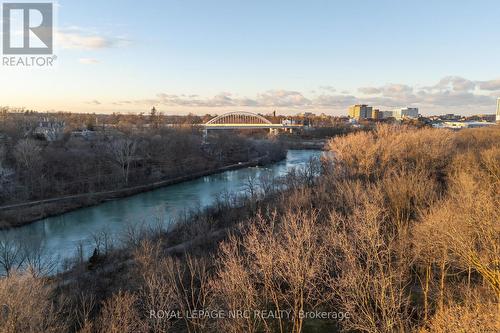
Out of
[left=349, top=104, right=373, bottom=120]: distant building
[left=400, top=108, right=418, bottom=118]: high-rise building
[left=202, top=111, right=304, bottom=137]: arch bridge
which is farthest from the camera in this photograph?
[left=400, top=108, right=418, bottom=118]: high-rise building

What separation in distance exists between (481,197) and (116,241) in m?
15.2

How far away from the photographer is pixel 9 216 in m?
22.2

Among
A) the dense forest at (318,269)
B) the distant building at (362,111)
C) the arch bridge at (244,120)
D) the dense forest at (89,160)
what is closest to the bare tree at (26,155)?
the dense forest at (89,160)

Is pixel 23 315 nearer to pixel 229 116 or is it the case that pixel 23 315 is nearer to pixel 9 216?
pixel 9 216

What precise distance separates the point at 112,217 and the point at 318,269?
18278 millimetres

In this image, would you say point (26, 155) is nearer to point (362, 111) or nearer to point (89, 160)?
point (89, 160)

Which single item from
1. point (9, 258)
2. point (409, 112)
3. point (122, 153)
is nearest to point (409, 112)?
point (409, 112)

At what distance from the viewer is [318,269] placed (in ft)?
27.7

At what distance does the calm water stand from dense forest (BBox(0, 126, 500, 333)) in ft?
10.7

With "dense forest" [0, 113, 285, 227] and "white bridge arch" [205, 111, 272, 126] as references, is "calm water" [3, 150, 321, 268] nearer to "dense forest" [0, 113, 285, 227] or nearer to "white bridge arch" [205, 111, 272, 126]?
"dense forest" [0, 113, 285, 227]

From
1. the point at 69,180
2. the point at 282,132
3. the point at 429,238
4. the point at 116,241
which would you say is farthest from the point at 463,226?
the point at 282,132

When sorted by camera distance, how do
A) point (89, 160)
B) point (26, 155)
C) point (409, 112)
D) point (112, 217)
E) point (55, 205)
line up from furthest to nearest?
point (409, 112) < point (89, 160) < point (26, 155) < point (55, 205) < point (112, 217)

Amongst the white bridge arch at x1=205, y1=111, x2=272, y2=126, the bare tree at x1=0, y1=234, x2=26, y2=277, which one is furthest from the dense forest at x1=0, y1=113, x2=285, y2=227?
the white bridge arch at x1=205, y1=111, x2=272, y2=126

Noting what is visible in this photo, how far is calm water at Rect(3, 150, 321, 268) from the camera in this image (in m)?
18.3
